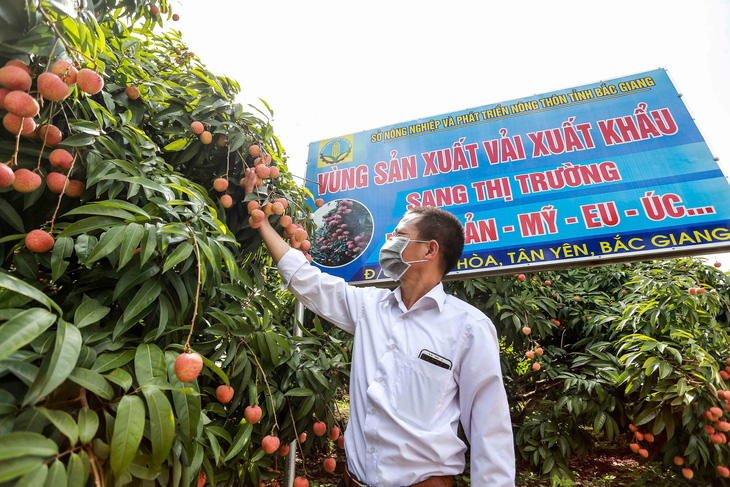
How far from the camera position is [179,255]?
0.89 meters

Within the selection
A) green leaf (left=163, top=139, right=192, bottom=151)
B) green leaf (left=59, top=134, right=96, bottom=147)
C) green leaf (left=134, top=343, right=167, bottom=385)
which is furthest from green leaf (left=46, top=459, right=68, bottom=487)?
green leaf (left=163, top=139, right=192, bottom=151)

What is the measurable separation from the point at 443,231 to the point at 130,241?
3.97ft

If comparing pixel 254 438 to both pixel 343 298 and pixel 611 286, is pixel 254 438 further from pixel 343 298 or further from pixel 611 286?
pixel 611 286

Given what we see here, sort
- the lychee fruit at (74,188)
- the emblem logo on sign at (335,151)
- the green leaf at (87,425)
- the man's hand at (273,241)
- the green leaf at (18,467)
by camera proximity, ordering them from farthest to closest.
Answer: the emblem logo on sign at (335,151) < the man's hand at (273,241) < the lychee fruit at (74,188) < the green leaf at (87,425) < the green leaf at (18,467)

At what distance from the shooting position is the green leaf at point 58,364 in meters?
0.58

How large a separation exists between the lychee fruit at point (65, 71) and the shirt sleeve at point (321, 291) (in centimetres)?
88

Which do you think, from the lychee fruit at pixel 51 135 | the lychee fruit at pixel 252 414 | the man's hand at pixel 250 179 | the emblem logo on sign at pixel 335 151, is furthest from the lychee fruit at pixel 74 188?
the emblem logo on sign at pixel 335 151

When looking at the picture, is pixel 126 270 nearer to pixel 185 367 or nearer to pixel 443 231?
pixel 185 367

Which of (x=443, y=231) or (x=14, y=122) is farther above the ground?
(x=443, y=231)

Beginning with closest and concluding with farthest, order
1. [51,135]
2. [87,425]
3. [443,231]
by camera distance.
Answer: [87,425], [51,135], [443,231]

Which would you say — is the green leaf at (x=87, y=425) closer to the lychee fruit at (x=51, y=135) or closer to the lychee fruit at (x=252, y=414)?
the lychee fruit at (x=252, y=414)

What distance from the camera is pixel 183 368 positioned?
2.49 feet

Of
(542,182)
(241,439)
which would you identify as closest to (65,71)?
(241,439)

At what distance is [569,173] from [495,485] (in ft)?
6.27
